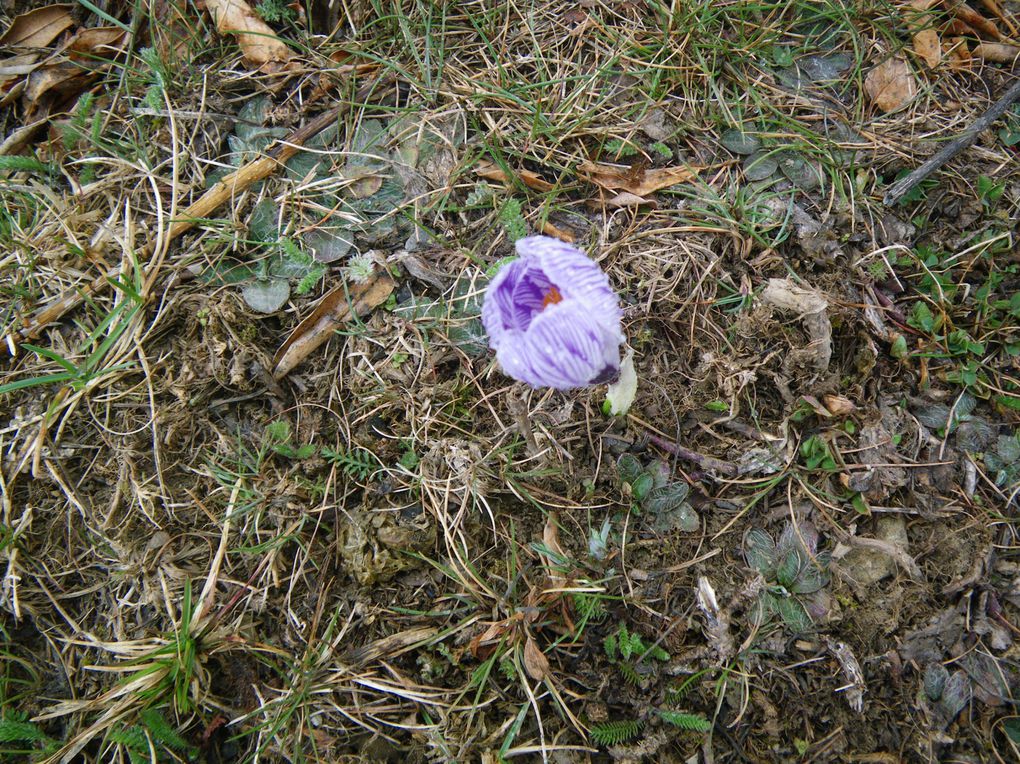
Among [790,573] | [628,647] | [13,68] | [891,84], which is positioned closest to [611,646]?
[628,647]

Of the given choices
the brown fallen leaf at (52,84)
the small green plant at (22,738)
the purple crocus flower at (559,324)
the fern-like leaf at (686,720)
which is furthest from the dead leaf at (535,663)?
the brown fallen leaf at (52,84)

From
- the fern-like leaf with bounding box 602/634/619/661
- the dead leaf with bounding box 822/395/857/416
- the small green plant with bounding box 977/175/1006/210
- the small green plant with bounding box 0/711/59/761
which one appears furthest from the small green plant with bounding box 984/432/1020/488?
the small green plant with bounding box 0/711/59/761

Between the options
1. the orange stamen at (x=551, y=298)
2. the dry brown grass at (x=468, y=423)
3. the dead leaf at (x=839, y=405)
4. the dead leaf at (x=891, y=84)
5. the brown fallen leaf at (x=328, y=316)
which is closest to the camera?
the orange stamen at (x=551, y=298)

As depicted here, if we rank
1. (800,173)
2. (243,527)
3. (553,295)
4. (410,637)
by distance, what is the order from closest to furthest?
(553,295)
(410,637)
(243,527)
(800,173)

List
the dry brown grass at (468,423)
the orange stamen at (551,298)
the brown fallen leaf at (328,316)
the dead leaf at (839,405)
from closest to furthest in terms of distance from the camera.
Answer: the orange stamen at (551,298) → the dry brown grass at (468,423) → the dead leaf at (839,405) → the brown fallen leaf at (328,316)

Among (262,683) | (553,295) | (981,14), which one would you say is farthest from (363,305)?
(981,14)

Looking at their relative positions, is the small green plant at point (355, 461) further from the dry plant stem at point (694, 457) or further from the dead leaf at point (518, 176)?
the dead leaf at point (518, 176)

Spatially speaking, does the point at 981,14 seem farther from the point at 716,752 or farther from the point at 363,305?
the point at 716,752
